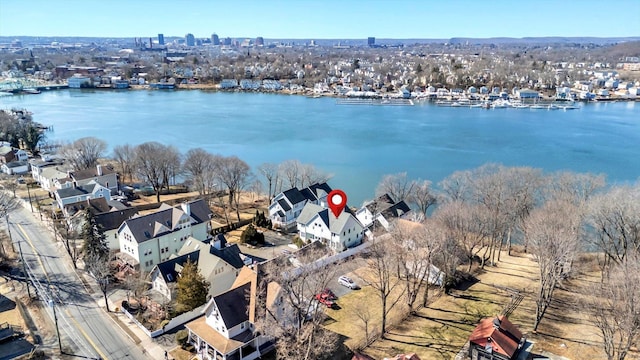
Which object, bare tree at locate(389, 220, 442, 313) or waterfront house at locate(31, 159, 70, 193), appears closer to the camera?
bare tree at locate(389, 220, 442, 313)

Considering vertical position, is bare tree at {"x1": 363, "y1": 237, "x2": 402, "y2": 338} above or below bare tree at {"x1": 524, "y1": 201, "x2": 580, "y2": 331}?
below

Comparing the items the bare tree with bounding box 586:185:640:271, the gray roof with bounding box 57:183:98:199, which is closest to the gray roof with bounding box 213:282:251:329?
the bare tree with bounding box 586:185:640:271

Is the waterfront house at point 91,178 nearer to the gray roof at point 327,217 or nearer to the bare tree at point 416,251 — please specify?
the gray roof at point 327,217

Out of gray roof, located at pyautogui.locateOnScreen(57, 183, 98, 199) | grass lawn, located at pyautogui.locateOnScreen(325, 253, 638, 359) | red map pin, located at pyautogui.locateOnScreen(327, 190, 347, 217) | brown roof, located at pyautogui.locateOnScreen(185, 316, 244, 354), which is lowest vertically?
grass lawn, located at pyautogui.locateOnScreen(325, 253, 638, 359)

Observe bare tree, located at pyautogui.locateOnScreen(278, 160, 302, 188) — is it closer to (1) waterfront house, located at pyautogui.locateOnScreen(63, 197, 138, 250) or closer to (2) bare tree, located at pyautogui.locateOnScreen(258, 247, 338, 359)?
(1) waterfront house, located at pyautogui.locateOnScreen(63, 197, 138, 250)

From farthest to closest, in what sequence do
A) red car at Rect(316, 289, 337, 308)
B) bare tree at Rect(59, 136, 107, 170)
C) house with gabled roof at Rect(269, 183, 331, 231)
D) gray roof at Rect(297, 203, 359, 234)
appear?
bare tree at Rect(59, 136, 107, 170), house with gabled roof at Rect(269, 183, 331, 231), gray roof at Rect(297, 203, 359, 234), red car at Rect(316, 289, 337, 308)

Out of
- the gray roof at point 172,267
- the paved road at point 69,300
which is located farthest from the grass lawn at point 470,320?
the paved road at point 69,300

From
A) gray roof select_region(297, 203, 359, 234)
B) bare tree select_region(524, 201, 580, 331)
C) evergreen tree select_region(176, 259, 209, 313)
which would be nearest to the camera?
bare tree select_region(524, 201, 580, 331)

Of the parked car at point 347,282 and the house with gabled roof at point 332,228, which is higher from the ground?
the house with gabled roof at point 332,228
